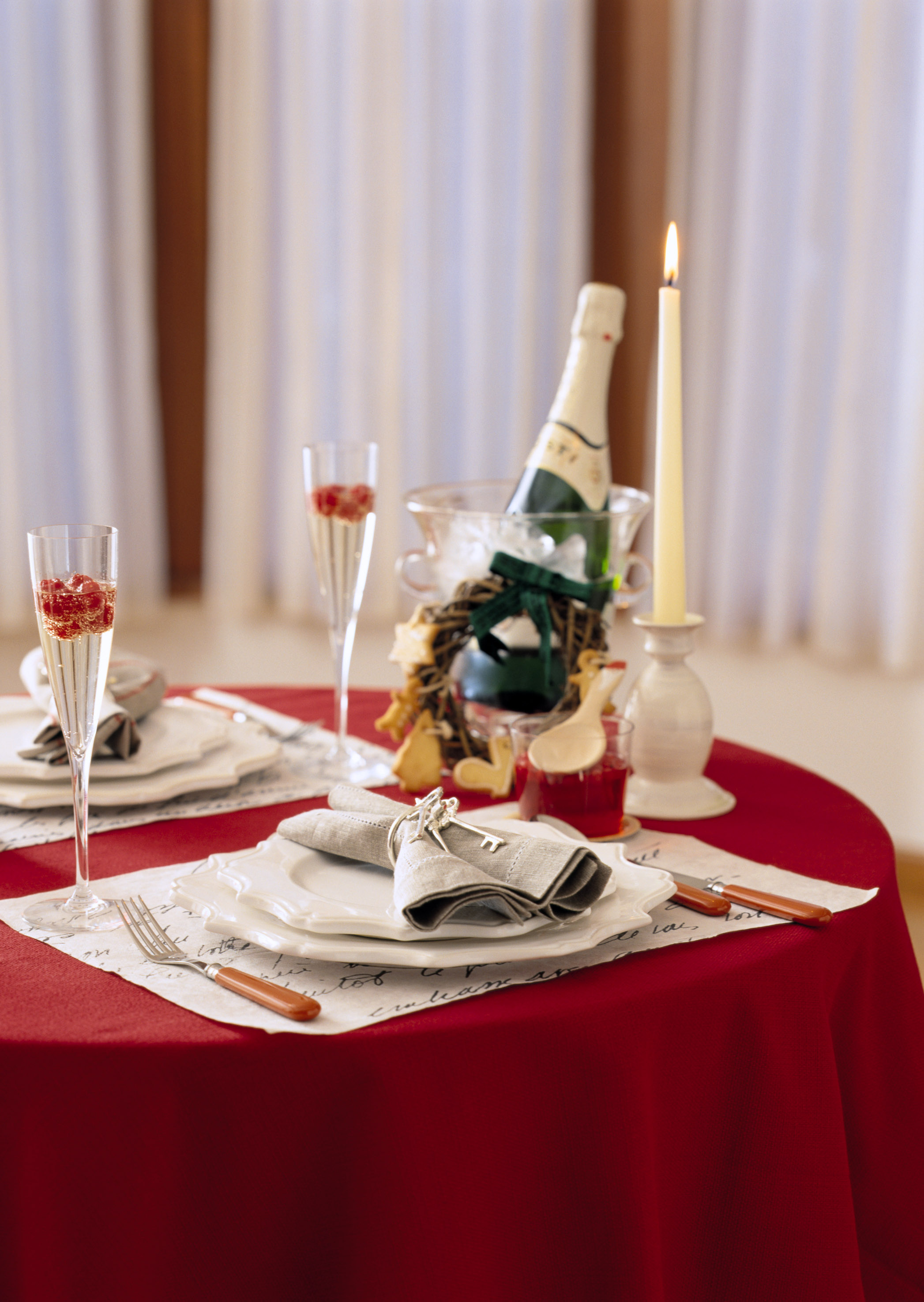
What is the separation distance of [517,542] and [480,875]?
0.48m

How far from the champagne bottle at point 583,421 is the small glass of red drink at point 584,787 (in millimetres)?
331

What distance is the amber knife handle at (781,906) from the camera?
0.83 m

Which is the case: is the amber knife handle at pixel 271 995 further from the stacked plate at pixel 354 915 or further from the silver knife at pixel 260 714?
the silver knife at pixel 260 714

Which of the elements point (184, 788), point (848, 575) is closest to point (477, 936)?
point (184, 788)

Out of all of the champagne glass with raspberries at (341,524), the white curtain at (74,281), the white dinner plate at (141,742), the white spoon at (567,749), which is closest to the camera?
the white spoon at (567,749)

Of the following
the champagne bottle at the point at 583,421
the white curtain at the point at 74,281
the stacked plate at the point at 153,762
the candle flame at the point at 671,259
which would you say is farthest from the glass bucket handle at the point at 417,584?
the white curtain at the point at 74,281

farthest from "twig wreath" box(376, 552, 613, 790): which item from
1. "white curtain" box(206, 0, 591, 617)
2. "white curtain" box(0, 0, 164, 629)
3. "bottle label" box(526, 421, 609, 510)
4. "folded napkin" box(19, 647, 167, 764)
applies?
"white curtain" box(0, 0, 164, 629)

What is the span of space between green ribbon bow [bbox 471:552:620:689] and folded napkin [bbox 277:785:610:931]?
0.33 metres

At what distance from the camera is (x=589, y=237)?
2877 millimetres

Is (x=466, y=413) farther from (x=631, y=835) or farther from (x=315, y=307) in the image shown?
(x=631, y=835)

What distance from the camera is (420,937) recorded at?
75 cm

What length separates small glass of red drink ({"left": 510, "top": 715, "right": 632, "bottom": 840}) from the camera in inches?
38.9

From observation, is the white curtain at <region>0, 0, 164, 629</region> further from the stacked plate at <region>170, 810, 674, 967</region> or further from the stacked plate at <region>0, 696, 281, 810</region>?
the stacked plate at <region>170, 810, 674, 967</region>

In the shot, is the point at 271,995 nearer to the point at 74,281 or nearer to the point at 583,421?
the point at 583,421
